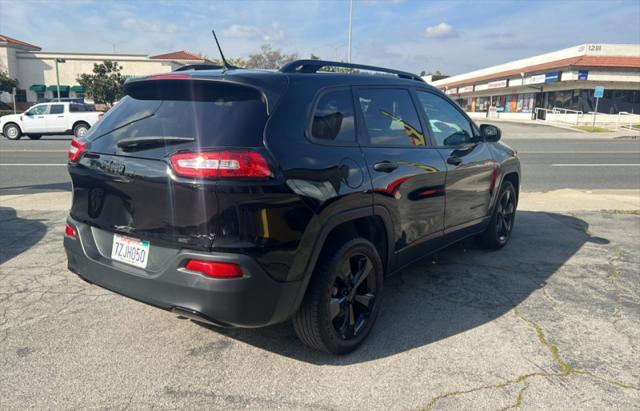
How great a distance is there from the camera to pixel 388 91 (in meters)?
3.92

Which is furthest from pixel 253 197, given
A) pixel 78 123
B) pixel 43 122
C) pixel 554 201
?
pixel 43 122

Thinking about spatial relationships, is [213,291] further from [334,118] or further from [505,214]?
[505,214]

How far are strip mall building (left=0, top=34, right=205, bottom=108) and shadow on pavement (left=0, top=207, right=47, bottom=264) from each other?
5570 centimetres

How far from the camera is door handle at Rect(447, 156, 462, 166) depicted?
4.36 m

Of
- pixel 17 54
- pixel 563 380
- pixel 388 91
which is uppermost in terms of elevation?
pixel 17 54

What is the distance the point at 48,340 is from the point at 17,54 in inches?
2691

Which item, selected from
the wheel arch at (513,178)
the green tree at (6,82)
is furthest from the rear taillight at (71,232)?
the green tree at (6,82)

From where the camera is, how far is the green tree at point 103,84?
181 ft

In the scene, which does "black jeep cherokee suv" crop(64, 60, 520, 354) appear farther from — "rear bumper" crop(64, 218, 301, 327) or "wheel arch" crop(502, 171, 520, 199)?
→ "wheel arch" crop(502, 171, 520, 199)

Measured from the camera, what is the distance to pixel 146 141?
2.91m

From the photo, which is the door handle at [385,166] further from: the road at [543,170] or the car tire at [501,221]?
the road at [543,170]

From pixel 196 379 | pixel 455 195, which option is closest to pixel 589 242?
pixel 455 195

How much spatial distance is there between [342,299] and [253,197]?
40.9 inches

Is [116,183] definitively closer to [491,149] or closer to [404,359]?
[404,359]
